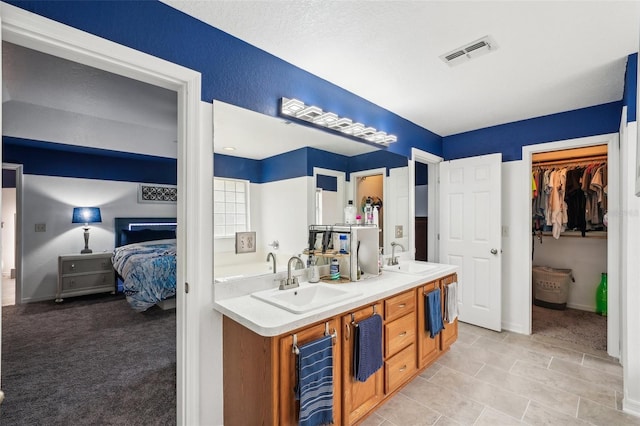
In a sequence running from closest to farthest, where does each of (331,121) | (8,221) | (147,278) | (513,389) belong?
(513,389) < (331,121) < (147,278) < (8,221)

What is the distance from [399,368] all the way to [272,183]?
5.38 feet

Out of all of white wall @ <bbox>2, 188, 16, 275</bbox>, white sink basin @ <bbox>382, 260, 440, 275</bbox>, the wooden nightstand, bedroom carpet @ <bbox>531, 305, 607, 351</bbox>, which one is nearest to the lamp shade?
the wooden nightstand

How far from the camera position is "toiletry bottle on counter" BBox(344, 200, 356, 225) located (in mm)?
2646

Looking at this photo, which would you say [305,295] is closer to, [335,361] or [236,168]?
[335,361]

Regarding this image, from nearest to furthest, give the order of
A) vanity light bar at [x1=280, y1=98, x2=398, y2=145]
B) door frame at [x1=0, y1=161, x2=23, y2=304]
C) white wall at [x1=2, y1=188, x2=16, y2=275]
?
1. vanity light bar at [x1=280, y1=98, x2=398, y2=145]
2. door frame at [x1=0, y1=161, x2=23, y2=304]
3. white wall at [x1=2, y1=188, x2=16, y2=275]

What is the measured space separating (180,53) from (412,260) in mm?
2937

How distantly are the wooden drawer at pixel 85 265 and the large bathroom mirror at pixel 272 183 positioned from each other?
12.9 feet

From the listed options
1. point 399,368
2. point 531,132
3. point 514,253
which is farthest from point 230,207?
point 531,132

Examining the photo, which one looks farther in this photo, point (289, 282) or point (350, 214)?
point (350, 214)

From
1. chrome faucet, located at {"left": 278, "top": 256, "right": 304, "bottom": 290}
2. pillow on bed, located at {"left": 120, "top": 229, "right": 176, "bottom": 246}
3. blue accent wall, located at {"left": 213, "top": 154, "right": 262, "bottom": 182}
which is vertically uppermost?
blue accent wall, located at {"left": 213, "top": 154, "right": 262, "bottom": 182}

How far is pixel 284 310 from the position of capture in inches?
64.7

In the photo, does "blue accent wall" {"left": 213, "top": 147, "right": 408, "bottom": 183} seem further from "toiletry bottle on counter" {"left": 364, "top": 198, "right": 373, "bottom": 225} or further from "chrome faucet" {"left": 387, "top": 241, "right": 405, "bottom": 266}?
"chrome faucet" {"left": 387, "top": 241, "right": 405, "bottom": 266}

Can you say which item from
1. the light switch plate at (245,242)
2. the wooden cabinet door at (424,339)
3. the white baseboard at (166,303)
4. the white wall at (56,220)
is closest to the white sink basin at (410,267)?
the wooden cabinet door at (424,339)

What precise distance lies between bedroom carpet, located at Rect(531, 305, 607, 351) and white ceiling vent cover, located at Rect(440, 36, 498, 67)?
119 inches
